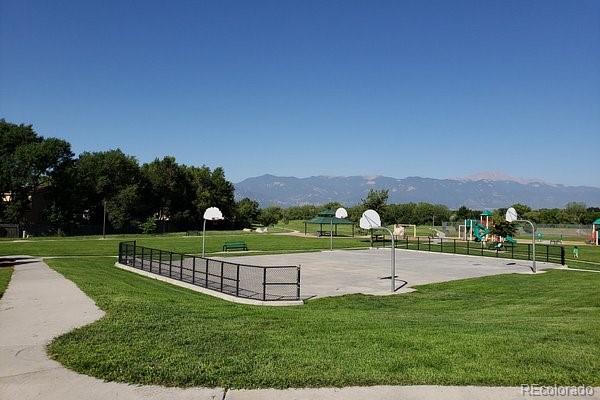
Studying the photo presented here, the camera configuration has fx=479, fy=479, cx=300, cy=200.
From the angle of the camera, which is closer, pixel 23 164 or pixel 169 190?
pixel 23 164

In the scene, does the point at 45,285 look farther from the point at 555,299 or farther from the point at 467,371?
the point at 555,299

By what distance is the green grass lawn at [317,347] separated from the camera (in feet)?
19.9

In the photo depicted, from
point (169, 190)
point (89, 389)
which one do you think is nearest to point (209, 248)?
point (89, 389)

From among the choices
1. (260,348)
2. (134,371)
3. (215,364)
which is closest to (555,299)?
(260,348)

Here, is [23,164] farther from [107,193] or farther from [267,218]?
[267,218]

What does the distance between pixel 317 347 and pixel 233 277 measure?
46.0 feet

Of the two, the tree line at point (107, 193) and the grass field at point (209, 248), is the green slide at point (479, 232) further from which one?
the tree line at point (107, 193)

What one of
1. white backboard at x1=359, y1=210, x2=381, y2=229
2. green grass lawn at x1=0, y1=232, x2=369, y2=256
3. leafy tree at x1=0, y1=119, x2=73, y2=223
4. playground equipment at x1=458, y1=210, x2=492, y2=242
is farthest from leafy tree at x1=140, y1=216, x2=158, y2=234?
white backboard at x1=359, y1=210, x2=381, y2=229

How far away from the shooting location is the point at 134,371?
20.4 feet

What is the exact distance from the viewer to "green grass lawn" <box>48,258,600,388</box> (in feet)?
19.9

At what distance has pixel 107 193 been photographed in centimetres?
7412

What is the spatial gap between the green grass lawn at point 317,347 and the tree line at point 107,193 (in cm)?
4752

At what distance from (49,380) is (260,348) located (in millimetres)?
2856

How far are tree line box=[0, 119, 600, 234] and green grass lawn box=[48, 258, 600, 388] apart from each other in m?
47.5
